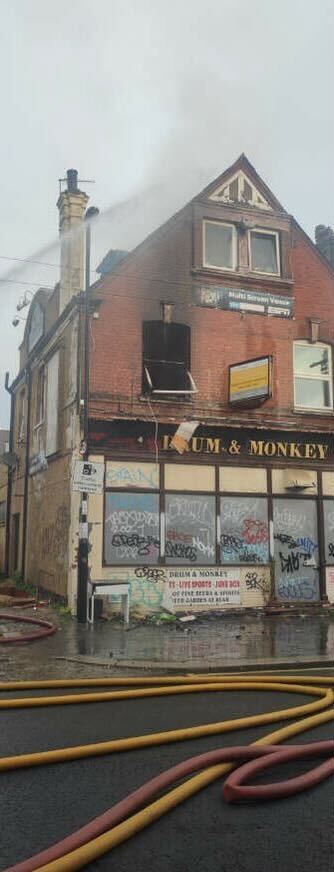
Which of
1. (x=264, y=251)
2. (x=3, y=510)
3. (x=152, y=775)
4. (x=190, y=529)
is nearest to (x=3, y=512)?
(x=3, y=510)

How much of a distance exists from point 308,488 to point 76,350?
244 inches

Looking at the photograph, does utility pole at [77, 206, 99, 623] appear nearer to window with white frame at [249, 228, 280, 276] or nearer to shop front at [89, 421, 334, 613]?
shop front at [89, 421, 334, 613]

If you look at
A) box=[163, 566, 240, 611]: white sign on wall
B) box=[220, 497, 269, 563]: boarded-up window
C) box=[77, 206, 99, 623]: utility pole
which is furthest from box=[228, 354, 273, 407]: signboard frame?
box=[163, 566, 240, 611]: white sign on wall

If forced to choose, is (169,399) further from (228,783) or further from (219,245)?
(228,783)

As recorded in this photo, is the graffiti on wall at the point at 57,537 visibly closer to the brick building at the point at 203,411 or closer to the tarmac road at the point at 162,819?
the brick building at the point at 203,411

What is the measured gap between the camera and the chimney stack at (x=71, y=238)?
16.1 m

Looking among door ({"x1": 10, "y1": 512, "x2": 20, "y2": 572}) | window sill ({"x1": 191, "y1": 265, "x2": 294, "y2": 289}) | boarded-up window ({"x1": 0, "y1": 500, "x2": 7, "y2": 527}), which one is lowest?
door ({"x1": 10, "y1": 512, "x2": 20, "y2": 572})

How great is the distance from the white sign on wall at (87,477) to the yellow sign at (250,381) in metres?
4.06

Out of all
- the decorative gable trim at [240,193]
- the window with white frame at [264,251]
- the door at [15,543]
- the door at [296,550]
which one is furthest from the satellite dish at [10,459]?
the decorative gable trim at [240,193]

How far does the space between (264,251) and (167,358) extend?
13.6 ft

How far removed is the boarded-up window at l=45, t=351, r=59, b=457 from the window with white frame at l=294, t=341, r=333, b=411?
5811 mm

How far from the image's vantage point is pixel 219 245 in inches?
662

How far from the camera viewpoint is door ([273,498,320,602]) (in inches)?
613

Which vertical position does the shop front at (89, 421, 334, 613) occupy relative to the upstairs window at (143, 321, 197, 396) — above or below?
below
